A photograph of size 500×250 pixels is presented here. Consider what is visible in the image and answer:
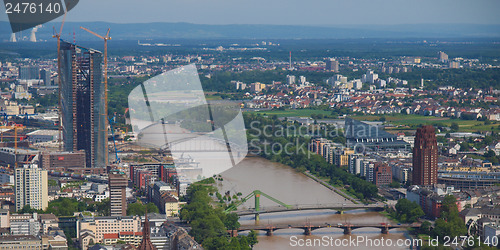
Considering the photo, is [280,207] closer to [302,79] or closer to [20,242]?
[20,242]

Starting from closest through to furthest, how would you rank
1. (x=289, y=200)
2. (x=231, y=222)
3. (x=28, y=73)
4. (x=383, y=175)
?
(x=231, y=222)
(x=289, y=200)
(x=383, y=175)
(x=28, y=73)

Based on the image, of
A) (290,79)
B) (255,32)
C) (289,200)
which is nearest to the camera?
(289,200)

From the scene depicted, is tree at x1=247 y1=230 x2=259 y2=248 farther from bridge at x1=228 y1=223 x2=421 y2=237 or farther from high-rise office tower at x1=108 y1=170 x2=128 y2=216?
high-rise office tower at x1=108 y1=170 x2=128 y2=216

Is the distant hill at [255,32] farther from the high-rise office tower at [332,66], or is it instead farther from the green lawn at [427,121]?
the green lawn at [427,121]

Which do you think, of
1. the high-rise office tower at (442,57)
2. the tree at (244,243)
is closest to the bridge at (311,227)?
the tree at (244,243)

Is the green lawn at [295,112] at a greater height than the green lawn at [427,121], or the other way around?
the green lawn at [427,121]


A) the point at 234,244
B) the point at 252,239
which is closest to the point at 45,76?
the point at 252,239

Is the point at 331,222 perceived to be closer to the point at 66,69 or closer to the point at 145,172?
the point at 145,172
